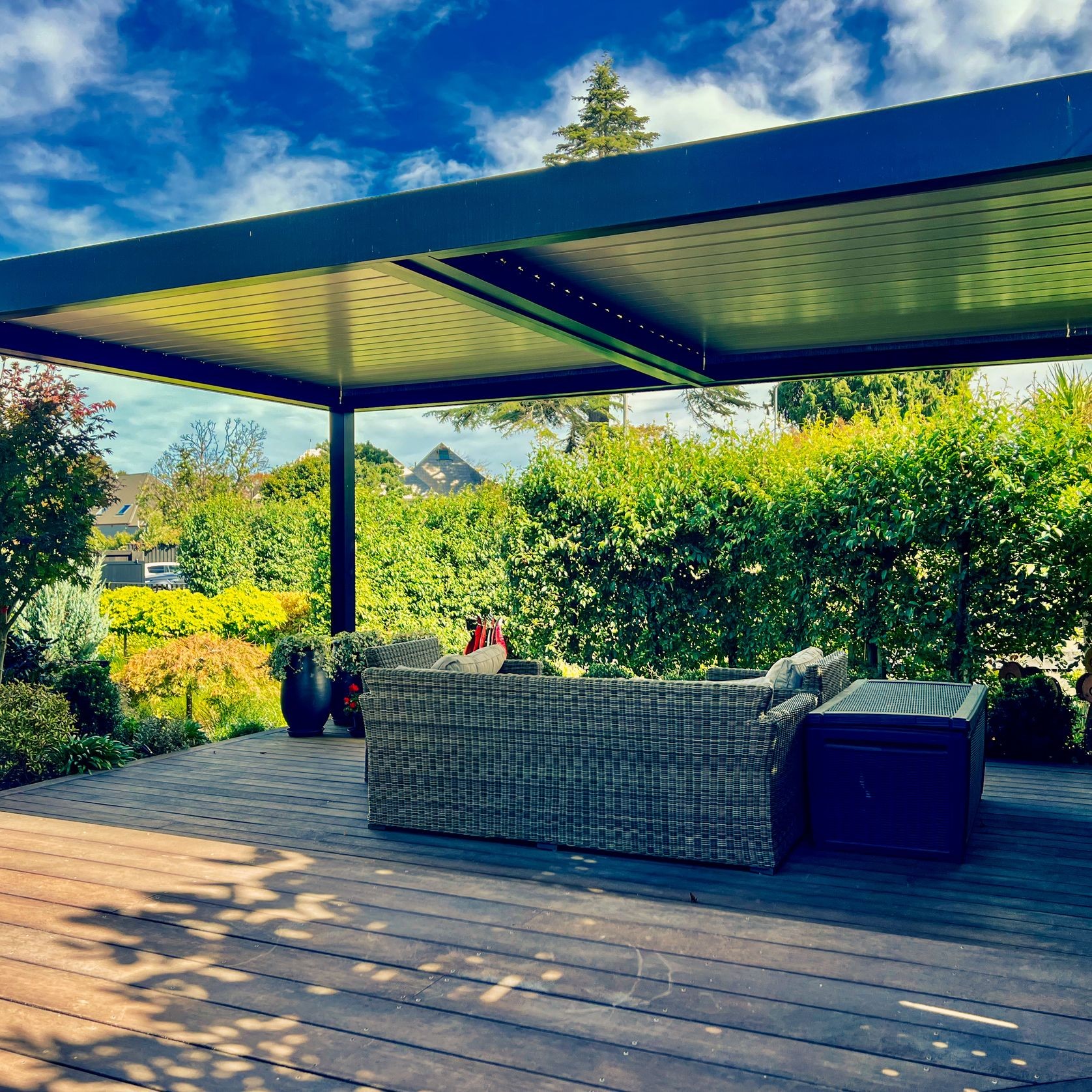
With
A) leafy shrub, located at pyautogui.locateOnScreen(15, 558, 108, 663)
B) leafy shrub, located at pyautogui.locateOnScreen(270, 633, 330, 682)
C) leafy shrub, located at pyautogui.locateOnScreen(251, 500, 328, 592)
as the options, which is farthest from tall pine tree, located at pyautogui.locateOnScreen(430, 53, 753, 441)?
leafy shrub, located at pyautogui.locateOnScreen(270, 633, 330, 682)

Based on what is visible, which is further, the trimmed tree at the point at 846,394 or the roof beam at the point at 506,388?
the trimmed tree at the point at 846,394

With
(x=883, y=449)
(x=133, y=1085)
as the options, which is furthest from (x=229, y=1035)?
(x=883, y=449)

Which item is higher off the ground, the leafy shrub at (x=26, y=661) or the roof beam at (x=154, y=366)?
the roof beam at (x=154, y=366)

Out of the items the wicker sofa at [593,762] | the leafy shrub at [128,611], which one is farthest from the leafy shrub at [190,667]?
the wicker sofa at [593,762]

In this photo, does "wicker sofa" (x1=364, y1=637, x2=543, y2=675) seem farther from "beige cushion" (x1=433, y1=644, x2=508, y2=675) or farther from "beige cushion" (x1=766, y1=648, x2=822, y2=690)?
"beige cushion" (x1=766, y1=648, x2=822, y2=690)

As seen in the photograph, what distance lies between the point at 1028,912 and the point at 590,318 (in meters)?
3.48

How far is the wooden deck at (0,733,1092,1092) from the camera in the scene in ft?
9.02

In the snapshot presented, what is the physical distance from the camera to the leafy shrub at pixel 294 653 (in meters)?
7.75

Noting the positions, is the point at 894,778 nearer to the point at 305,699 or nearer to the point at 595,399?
the point at 305,699

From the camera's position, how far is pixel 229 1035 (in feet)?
9.61

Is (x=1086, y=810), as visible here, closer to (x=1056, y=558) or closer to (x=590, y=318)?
(x=1056, y=558)

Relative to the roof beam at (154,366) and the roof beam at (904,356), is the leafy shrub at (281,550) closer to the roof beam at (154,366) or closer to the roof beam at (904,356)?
the roof beam at (154,366)

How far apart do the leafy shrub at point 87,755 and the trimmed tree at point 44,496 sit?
730 millimetres

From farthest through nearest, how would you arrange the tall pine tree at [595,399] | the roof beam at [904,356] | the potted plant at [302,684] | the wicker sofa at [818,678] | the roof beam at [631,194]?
the tall pine tree at [595,399], the potted plant at [302,684], the roof beam at [904,356], the wicker sofa at [818,678], the roof beam at [631,194]
